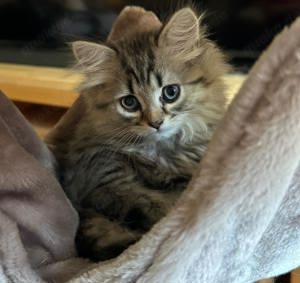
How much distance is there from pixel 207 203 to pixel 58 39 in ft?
6.83

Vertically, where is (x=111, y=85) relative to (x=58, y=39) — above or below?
above

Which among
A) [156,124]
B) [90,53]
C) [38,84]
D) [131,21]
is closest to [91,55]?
[90,53]

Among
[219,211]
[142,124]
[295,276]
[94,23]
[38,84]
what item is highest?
[219,211]

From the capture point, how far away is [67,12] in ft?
8.63

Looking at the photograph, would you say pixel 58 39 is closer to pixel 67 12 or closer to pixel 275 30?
pixel 67 12

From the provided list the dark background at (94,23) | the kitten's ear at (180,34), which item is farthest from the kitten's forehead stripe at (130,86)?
the dark background at (94,23)

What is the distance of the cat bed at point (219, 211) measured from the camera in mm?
714

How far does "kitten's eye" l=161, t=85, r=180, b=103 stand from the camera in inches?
45.2

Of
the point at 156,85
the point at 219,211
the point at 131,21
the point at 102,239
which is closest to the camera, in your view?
the point at 219,211

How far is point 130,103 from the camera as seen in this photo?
46.4 inches

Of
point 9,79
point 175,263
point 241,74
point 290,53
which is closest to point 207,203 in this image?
point 175,263

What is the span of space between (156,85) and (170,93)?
0.04m

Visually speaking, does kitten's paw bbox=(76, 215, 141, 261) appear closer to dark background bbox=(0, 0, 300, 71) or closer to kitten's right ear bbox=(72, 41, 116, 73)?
kitten's right ear bbox=(72, 41, 116, 73)

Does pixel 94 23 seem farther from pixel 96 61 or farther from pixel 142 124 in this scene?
pixel 142 124
